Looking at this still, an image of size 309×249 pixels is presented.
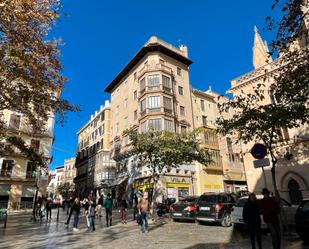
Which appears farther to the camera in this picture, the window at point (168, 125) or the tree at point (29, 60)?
the window at point (168, 125)

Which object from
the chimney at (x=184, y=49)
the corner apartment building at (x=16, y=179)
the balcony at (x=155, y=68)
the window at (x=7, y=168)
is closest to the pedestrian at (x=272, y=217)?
the balcony at (x=155, y=68)

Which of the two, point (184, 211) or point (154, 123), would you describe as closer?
point (184, 211)

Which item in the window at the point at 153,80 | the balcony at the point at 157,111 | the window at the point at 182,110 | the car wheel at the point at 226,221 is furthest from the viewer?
the window at the point at 182,110

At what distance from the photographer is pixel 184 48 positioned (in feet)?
144

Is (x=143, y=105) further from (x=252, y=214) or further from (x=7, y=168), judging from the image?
(x=252, y=214)

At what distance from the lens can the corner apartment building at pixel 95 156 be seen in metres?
47.4

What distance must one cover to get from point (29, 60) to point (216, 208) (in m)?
11.8

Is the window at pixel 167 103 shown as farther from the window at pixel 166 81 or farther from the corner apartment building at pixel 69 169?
the corner apartment building at pixel 69 169

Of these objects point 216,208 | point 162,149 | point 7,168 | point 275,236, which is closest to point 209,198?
point 216,208

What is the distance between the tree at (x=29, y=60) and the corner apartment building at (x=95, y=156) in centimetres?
3227

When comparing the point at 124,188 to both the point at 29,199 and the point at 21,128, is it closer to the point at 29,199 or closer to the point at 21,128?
the point at 29,199

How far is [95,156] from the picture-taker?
174 feet

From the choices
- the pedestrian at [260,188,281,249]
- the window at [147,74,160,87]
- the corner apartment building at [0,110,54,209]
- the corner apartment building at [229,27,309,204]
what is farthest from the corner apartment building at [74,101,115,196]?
the pedestrian at [260,188,281,249]

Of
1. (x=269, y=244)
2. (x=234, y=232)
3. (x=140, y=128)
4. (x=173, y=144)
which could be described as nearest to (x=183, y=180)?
(x=140, y=128)
